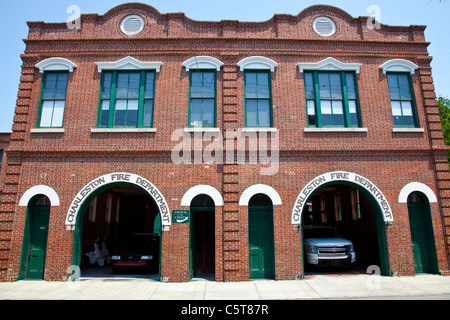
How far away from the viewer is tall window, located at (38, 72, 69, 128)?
39.0 feet

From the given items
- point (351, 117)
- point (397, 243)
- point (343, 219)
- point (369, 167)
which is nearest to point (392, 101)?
point (351, 117)

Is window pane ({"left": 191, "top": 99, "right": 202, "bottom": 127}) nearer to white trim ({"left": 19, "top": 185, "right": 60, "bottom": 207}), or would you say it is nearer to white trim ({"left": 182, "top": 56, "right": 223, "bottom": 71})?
white trim ({"left": 182, "top": 56, "right": 223, "bottom": 71})

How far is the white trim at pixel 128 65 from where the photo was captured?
12006mm

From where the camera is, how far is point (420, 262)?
11.3 meters

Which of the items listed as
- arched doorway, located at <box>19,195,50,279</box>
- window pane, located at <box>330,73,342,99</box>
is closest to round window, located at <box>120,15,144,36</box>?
arched doorway, located at <box>19,195,50,279</box>

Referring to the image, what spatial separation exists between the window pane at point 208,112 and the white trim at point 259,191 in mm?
2809

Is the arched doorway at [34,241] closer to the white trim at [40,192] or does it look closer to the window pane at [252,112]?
the white trim at [40,192]

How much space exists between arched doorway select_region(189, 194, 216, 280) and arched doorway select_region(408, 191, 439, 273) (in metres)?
7.18

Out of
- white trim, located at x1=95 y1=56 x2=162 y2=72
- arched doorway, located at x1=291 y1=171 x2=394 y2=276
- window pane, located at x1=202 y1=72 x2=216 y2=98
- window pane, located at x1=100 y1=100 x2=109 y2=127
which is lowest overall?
arched doorway, located at x1=291 y1=171 x2=394 y2=276

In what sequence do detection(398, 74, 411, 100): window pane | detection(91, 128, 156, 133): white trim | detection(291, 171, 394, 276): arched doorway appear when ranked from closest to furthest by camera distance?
detection(291, 171, 394, 276): arched doorway, detection(91, 128, 156, 133): white trim, detection(398, 74, 411, 100): window pane

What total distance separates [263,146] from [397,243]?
5643 millimetres

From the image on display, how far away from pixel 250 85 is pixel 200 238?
8.76 metres

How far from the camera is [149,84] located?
39.8 ft

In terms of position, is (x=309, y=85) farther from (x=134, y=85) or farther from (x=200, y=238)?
(x=200, y=238)
